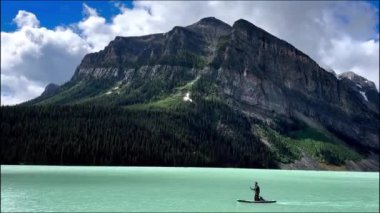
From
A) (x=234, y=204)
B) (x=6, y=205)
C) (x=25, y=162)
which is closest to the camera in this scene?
(x=6, y=205)

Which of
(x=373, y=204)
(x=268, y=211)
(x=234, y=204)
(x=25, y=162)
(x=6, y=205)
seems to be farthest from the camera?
(x=25, y=162)

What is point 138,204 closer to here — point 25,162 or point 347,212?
point 347,212

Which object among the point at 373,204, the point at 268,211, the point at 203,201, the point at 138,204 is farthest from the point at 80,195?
the point at 373,204

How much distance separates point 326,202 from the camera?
72875mm

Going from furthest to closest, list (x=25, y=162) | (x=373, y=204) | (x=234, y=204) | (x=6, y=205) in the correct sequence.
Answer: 1. (x=25, y=162)
2. (x=373, y=204)
3. (x=234, y=204)
4. (x=6, y=205)

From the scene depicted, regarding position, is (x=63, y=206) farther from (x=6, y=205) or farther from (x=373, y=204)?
(x=373, y=204)

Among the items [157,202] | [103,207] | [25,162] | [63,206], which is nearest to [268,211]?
[157,202]

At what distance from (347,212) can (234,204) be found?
1415 centimetres

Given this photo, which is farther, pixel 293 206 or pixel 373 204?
pixel 373 204

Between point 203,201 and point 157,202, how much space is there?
22.8 feet

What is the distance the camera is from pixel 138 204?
5928 cm

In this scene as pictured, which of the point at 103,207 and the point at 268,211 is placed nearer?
the point at 103,207

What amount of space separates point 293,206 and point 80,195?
28763 mm

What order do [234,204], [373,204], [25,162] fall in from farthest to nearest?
[25,162], [373,204], [234,204]
